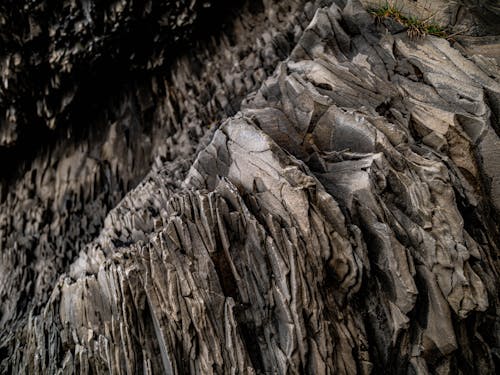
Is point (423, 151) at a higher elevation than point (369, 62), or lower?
lower

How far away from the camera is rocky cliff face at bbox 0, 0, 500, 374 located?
5863 mm

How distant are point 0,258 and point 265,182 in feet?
37.1

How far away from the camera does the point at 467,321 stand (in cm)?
612

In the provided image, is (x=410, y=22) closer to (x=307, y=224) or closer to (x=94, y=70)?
(x=307, y=224)

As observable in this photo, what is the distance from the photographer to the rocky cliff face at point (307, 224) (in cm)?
586

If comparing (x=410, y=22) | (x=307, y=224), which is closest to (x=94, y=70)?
(x=410, y=22)

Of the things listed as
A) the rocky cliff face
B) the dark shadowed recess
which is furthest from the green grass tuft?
the dark shadowed recess

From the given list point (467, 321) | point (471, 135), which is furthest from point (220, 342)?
point (471, 135)

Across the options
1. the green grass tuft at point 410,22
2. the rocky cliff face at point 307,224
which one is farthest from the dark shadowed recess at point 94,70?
the green grass tuft at point 410,22

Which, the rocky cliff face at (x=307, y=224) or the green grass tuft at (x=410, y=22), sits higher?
the green grass tuft at (x=410, y=22)

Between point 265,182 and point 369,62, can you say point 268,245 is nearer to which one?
point 265,182

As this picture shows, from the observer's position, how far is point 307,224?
5.97 meters

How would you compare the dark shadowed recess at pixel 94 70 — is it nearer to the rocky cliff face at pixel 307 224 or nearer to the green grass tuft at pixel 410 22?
the rocky cliff face at pixel 307 224

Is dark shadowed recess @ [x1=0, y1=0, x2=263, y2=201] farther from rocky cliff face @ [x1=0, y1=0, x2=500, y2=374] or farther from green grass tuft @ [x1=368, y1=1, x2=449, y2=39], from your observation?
green grass tuft @ [x1=368, y1=1, x2=449, y2=39]
